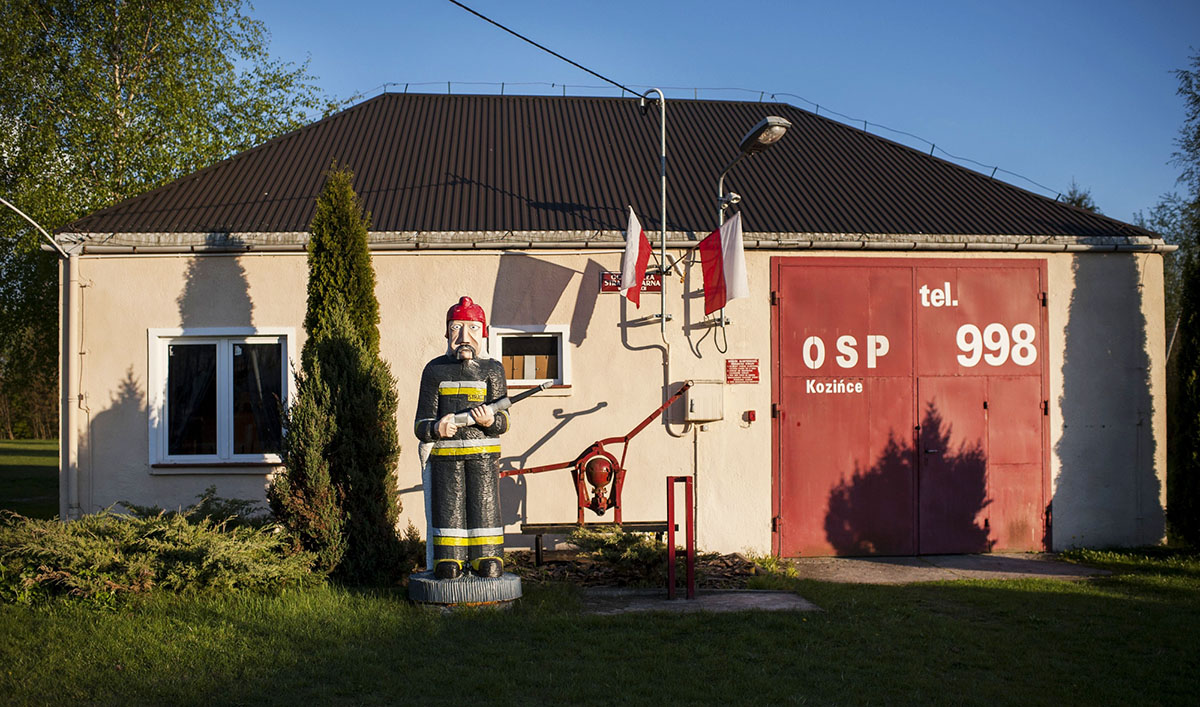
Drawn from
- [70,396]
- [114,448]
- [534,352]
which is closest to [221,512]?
[114,448]

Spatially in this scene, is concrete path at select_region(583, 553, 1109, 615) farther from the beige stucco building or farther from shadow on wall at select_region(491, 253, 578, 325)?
shadow on wall at select_region(491, 253, 578, 325)

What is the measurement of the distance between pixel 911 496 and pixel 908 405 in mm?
995

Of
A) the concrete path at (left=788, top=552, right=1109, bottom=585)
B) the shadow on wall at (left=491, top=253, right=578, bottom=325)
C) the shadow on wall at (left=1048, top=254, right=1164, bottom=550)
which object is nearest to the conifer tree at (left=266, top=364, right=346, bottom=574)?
the shadow on wall at (left=491, top=253, right=578, bottom=325)

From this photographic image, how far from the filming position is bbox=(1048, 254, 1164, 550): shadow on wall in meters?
10.2

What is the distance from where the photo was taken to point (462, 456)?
6910 mm

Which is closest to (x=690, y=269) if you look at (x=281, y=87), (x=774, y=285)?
(x=774, y=285)

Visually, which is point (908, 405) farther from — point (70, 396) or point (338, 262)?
point (70, 396)

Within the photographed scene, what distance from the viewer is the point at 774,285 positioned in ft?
32.8

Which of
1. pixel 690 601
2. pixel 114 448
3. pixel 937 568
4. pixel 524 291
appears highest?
pixel 524 291

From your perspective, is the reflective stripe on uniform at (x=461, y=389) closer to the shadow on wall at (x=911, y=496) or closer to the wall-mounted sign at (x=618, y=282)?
the wall-mounted sign at (x=618, y=282)

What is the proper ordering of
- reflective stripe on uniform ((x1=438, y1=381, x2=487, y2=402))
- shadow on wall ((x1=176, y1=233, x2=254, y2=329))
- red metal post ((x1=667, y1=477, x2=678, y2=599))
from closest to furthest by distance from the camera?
reflective stripe on uniform ((x1=438, y1=381, x2=487, y2=402)) → red metal post ((x1=667, y1=477, x2=678, y2=599)) → shadow on wall ((x1=176, y1=233, x2=254, y2=329))

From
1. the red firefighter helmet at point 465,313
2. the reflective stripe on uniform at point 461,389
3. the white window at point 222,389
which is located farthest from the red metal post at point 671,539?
the white window at point 222,389

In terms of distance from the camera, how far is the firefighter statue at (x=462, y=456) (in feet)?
22.4

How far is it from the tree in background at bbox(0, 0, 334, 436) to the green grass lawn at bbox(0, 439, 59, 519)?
3.10 m
